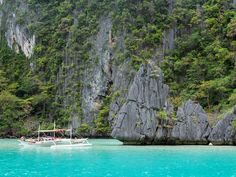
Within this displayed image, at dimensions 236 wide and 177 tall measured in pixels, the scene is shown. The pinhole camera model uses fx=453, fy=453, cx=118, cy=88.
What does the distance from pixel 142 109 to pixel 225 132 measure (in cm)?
822

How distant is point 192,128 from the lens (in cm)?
4334

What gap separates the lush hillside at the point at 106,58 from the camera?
58156 millimetres

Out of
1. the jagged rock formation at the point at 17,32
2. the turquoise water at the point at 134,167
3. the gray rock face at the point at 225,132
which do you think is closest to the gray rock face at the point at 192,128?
the gray rock face at the point at 225,132

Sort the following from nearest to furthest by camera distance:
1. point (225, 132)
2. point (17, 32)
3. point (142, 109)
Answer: point (225, 132)
point (142, 109)
point (17, 32)

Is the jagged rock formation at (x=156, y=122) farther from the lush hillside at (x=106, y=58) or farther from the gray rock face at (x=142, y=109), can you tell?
the lush hillside at (x=106, y=58)

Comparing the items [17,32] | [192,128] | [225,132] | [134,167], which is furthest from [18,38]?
[134,167]

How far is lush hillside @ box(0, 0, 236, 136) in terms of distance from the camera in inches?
2290

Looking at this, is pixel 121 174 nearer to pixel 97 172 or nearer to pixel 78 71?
pixel 97 172

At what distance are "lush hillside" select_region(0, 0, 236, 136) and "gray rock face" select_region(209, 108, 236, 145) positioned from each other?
32.1 feet

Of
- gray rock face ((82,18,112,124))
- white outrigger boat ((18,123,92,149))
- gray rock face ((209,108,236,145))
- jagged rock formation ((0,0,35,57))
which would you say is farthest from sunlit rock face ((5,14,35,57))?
gray rock face ((209,108,236,145))

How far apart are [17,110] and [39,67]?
893 centimetres

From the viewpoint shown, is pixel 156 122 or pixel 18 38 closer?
pixel 156 122

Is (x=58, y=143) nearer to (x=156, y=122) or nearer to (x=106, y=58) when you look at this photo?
(x=156, y=122)

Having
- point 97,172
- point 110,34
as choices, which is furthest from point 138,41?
point 97,172
